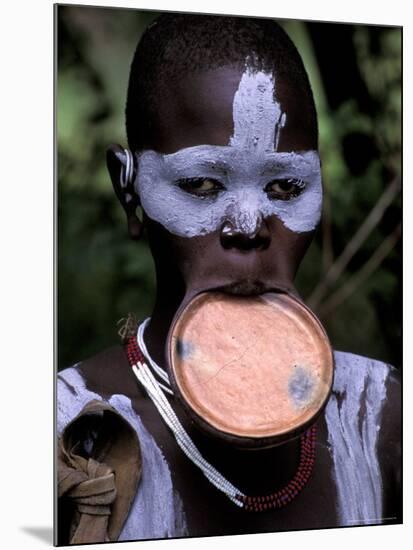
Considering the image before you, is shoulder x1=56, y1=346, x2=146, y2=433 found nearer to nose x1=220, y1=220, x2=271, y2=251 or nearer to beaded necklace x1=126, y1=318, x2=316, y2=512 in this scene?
beaded necklace x1=126, y1=318, x2=316, y2=512

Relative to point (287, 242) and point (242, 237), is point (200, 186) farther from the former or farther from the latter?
point (287, 242)

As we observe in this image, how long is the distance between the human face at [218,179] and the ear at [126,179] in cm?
2

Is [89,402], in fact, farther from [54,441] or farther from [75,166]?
[75,166]

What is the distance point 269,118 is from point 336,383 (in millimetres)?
756

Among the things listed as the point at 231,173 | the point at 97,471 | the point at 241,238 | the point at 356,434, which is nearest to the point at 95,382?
the point at 97,471

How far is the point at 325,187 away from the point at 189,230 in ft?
1.49

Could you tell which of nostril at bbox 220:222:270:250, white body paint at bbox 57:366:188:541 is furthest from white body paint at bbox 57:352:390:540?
nostril at bbox 220:222:270:250

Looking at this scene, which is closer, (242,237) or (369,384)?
(242,237)

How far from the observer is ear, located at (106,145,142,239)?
3.92 meters

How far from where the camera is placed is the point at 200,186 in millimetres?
3889

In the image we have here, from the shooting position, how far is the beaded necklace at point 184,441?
388cm

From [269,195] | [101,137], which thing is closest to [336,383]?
[269,195]

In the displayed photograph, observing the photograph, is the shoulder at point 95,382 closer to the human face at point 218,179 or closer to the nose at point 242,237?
the human face at point 218,179

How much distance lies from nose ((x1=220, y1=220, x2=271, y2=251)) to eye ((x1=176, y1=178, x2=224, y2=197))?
9 centimetres
